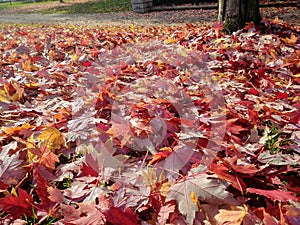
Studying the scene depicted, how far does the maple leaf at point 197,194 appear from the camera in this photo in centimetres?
102

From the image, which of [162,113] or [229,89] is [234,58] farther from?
[162,113]

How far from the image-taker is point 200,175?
114cm

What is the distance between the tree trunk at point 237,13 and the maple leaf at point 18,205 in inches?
144

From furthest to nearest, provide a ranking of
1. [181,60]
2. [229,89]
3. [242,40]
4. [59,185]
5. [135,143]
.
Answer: [242,40] → [181,60] → [229,89] → [135,143] → [59,185]

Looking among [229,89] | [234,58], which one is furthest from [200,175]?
[234,58]

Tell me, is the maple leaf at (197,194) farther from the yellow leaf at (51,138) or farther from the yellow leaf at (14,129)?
the yellow leaf at (14,129)

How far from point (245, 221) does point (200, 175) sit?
230 mm

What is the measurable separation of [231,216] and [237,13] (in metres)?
3.65

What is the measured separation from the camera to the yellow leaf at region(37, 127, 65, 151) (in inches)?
59.0

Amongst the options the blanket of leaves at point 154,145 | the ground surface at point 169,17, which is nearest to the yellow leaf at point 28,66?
the blanket of leaves at point 154,145

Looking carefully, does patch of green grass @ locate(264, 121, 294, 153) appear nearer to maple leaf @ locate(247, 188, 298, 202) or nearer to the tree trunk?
maple leaf @ locate(247, 188, 298, 202)

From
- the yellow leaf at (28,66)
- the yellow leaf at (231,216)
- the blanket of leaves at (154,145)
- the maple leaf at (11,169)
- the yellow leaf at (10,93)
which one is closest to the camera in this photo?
the yellow leaf at (231,216)

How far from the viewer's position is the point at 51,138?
1.52m

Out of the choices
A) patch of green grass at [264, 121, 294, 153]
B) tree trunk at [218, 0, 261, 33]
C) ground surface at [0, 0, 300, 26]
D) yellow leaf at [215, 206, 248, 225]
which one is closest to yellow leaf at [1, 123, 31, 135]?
yellow leaf at [215, 206, 248, 225]
